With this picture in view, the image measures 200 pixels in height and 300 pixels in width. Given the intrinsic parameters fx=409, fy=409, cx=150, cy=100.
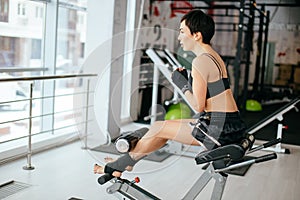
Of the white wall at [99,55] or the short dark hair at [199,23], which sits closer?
the short dark hair at [199,23]

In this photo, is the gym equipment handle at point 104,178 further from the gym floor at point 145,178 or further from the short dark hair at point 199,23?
the short dark hair at point 199,23

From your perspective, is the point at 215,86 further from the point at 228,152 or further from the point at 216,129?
the point at 228,152

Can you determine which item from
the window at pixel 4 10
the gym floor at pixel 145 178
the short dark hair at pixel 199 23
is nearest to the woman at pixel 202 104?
the short dark hair at pixel 199 23

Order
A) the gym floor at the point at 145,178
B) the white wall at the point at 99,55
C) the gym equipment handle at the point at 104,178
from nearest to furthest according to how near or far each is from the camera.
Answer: the gym equipment handle at the point at 104,178
the gym floor at the point at 145,178
the white wall at the point at 99,55

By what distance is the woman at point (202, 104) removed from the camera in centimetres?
249

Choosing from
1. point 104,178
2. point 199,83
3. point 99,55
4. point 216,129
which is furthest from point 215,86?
point 99,55

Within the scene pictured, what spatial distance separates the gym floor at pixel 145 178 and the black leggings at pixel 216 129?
96 cm

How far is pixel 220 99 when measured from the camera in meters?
2.55

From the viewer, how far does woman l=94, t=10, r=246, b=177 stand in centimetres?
249

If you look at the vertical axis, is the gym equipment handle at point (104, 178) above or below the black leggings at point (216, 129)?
below

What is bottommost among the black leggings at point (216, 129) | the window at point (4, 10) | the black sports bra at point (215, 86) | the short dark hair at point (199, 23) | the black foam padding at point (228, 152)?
the black foam padding at point (228, 152)

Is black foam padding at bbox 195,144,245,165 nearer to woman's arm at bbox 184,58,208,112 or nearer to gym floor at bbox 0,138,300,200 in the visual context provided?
woman's arm at bbox 184,58,208,112

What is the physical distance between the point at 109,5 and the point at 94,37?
430 mm

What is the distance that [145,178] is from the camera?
3.81 meters
